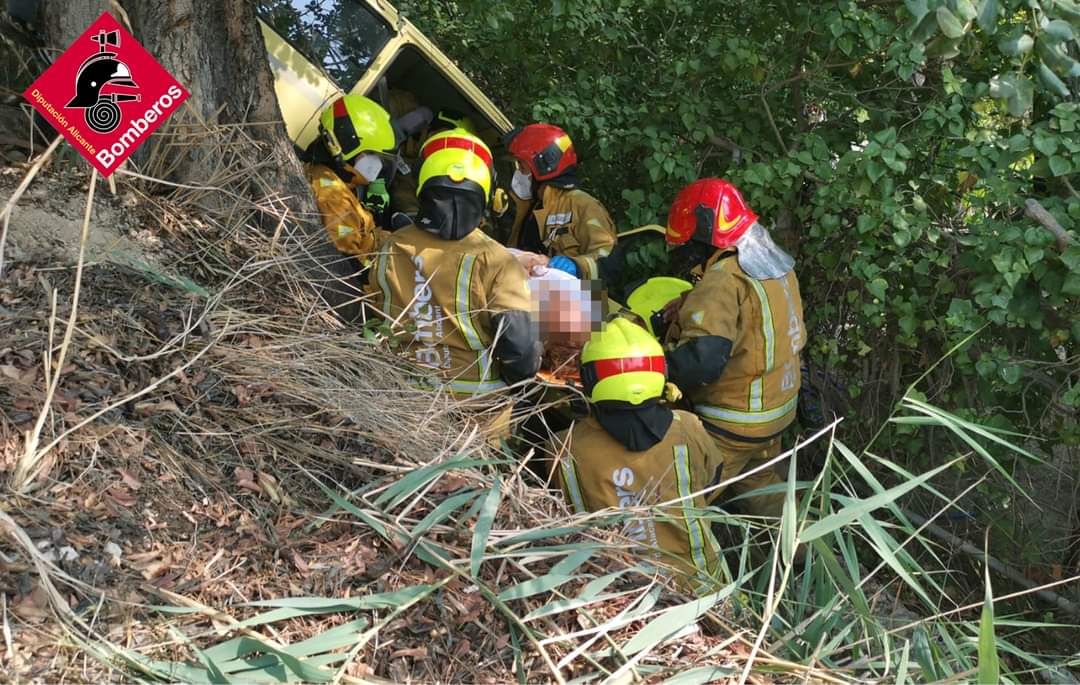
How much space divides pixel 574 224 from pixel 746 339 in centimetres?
149

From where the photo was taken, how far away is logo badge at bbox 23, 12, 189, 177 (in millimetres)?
2871

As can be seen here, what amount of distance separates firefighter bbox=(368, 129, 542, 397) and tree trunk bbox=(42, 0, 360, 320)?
0.27 metres

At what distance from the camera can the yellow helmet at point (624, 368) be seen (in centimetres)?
350

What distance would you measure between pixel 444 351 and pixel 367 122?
51.1 inches

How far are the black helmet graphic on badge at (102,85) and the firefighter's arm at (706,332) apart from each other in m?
2.41

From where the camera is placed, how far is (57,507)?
2.42 m

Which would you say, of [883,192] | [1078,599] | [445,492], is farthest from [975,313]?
[445,492]

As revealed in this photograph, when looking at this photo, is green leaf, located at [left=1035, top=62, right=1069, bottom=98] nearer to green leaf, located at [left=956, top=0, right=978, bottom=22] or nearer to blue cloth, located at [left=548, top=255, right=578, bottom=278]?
green leaf, located at [left=956, top=0, right=978, bottom=22]

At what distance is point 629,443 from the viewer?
11.7ft

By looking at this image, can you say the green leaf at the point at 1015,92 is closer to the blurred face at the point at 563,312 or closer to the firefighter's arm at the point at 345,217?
the blurred face at the point at 563,312

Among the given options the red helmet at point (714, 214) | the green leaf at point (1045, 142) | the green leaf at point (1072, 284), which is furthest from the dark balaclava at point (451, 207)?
the green leaf at point (1072, 284)

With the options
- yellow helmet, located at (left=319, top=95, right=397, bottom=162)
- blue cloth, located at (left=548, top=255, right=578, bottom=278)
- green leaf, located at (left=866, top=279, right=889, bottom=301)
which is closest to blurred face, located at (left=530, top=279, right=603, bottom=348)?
blue cloth, located at (left=548, top=255, right=578, bottom=278)

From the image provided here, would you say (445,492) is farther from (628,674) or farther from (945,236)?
(945,236)

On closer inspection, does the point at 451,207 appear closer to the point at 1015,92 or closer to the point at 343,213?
the point at 343,213
